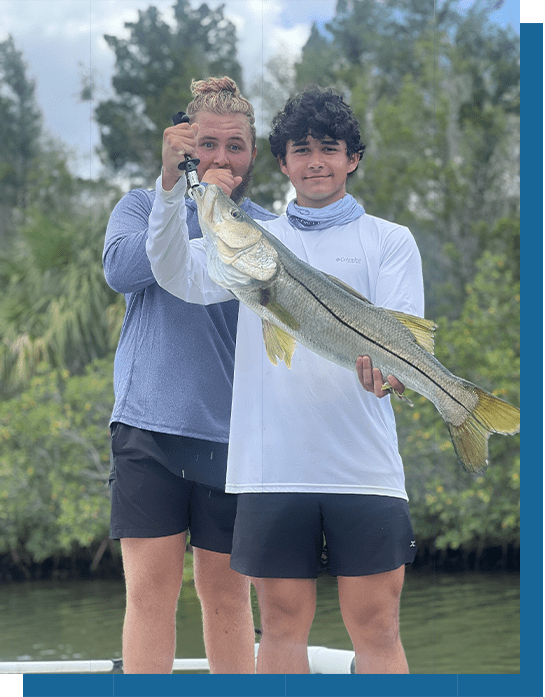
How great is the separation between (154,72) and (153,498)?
13.3 feet

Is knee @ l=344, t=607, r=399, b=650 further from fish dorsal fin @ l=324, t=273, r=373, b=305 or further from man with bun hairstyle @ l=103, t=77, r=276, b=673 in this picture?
fish dorsal fin @ l=324, t=273, r=373, b=305

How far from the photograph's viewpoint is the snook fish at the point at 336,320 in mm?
2029

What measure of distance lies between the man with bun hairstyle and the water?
54.6 inches

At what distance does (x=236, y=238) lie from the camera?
2037 mm

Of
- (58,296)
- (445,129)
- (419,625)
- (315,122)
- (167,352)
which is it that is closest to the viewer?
(315,122)

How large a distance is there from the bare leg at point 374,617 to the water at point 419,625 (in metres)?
1.69

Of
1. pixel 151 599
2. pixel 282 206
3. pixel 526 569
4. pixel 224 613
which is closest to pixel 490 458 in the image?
pixel 526 569

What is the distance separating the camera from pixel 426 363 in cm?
203

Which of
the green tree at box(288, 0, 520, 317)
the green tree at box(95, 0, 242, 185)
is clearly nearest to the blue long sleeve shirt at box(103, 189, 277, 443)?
the green tree at box(95, 0, 242, 185)

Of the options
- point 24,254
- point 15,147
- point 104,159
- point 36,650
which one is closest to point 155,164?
point 104,159

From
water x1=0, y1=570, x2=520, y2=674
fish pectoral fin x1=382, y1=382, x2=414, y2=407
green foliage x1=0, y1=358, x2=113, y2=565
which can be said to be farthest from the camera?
green foliage x1=0, y1=358, x2=113, y2=565

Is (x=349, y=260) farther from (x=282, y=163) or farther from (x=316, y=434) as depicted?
(x=316, y=434)

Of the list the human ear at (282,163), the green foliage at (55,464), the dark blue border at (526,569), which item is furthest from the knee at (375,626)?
the green foliage at (55,464)

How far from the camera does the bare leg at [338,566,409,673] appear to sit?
82.0 inches
